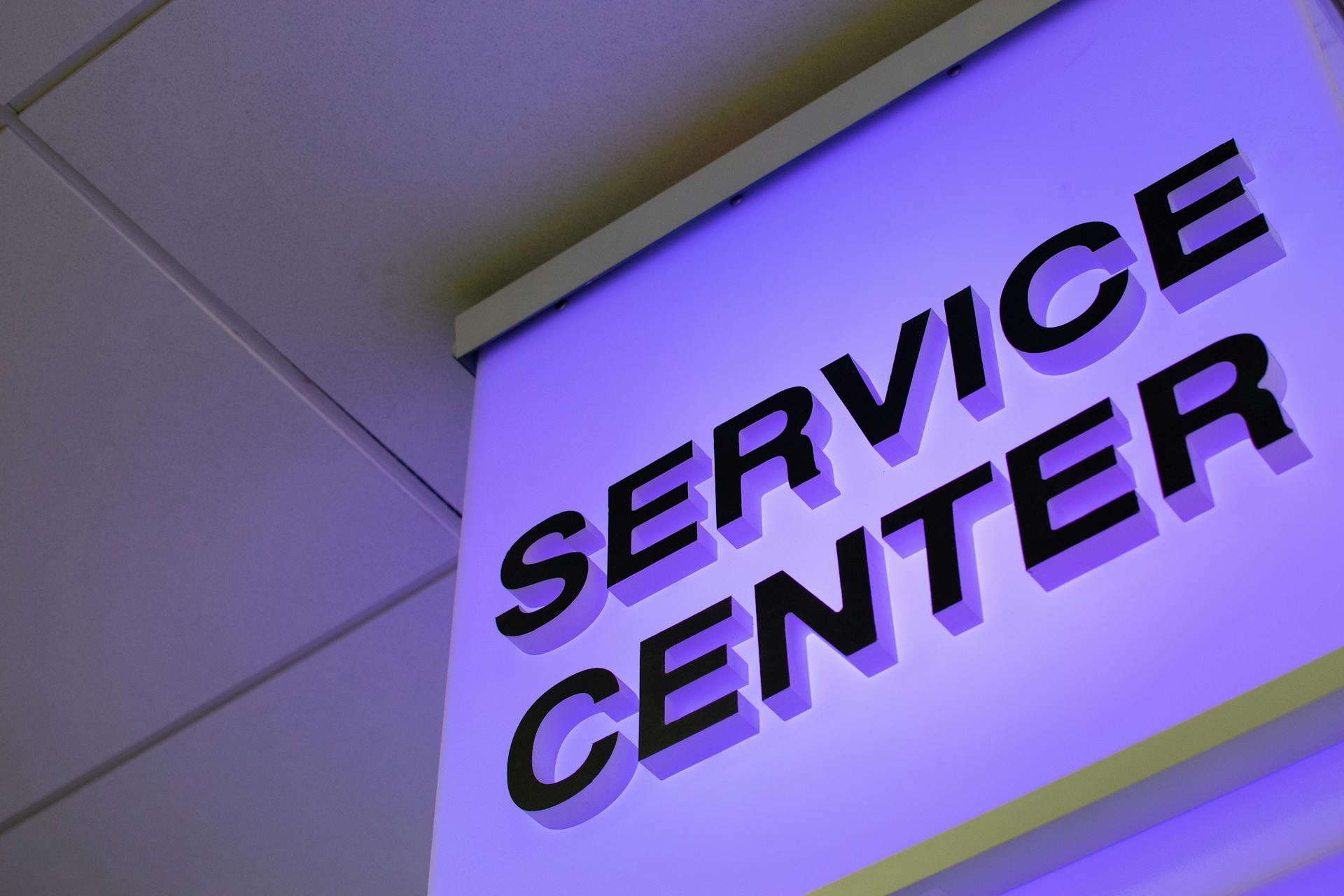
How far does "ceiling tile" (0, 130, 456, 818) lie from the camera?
153 cm

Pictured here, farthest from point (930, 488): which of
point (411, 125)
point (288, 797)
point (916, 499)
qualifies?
point (288, 797)

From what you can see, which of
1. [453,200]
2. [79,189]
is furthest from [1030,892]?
[79,189]

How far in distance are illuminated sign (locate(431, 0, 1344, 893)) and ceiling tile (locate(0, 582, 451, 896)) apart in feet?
2.10

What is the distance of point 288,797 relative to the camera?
198 cm

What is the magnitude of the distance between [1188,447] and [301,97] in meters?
0.96

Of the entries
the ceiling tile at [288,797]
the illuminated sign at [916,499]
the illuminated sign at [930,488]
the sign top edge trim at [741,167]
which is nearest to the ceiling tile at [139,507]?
the ceiling tile at [288,797]

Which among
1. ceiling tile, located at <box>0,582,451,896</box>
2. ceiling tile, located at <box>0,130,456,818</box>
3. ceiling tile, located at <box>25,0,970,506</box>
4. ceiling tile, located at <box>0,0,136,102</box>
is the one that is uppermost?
ceiling tile, located at <box>0,0,136,102</box>

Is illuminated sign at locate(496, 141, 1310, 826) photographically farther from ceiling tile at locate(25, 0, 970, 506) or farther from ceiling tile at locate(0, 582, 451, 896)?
ceiling tile at locate(0, 582, 451, 896)

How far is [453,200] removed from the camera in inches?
57.7

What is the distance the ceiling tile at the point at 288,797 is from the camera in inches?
72.8

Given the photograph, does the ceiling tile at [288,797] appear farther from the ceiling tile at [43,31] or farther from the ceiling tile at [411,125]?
the ceiling tile at [43,31]

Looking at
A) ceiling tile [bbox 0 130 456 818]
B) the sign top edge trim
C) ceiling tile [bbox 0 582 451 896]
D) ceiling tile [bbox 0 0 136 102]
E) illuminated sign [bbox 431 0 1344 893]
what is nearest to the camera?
illuminated sign [bbox 431 0 1344 893]

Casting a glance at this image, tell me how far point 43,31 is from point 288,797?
1090 mm

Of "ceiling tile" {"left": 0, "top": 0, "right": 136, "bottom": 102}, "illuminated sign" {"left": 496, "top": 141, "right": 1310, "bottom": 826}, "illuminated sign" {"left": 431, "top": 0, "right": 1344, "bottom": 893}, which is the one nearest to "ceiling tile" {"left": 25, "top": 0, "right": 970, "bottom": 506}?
"ceiling tile" {"left": 0, "top": 0, "right": 136, "bottom": 102}
